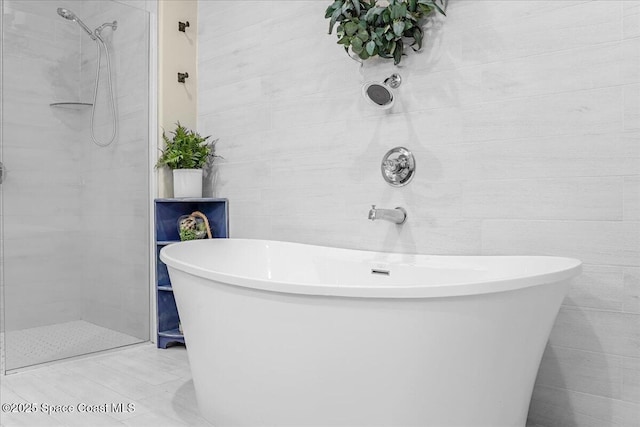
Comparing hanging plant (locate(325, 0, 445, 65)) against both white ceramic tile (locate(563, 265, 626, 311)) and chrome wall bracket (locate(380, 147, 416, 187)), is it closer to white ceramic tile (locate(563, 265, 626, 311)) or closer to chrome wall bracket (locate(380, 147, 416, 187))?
chrome wall bracket (locate(380, 147, 416, 187))

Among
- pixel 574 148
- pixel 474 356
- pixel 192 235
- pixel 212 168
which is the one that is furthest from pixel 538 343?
pixel 212 168

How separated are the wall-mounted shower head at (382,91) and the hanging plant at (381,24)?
0.08m

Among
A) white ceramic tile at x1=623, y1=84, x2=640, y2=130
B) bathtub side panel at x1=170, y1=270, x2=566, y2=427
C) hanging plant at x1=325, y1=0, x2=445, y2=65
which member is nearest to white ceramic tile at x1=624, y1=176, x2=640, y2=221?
white ceramic tile at x1=623, y1=84, x2=640, y2=130

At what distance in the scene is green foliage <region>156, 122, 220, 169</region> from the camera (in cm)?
293

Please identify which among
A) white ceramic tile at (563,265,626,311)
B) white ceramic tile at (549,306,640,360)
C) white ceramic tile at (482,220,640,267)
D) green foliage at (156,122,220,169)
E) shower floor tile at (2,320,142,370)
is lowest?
shower floor tile at (2,320,142,370)

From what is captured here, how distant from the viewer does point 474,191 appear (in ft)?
6.84

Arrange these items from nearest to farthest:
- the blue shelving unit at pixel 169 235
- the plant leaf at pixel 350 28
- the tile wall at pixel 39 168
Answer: the plant leaf at pixel 350 28
the tile wall at pixel 39 168
the blue shelving unit at pixel 169 235

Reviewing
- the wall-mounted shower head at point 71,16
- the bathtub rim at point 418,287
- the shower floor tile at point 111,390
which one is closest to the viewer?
the bathtub rim at point 418,287

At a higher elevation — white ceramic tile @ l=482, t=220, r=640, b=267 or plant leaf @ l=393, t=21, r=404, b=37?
plant leaf @ l=393, t=21, r=404, b=37

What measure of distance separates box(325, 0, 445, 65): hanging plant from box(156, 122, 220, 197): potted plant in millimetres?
1144

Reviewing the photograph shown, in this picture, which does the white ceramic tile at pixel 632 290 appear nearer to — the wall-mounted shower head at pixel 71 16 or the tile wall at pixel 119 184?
the tile wall at pixel 119 184

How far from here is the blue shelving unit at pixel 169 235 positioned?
9.55 feet

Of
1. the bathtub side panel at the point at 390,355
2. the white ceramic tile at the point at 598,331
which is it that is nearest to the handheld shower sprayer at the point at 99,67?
the bathtub side panel at the point at 390,355

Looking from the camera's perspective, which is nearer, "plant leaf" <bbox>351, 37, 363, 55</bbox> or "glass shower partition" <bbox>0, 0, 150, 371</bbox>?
"plant leaf" <bbox>351, 37, 363, 55</bbox>
